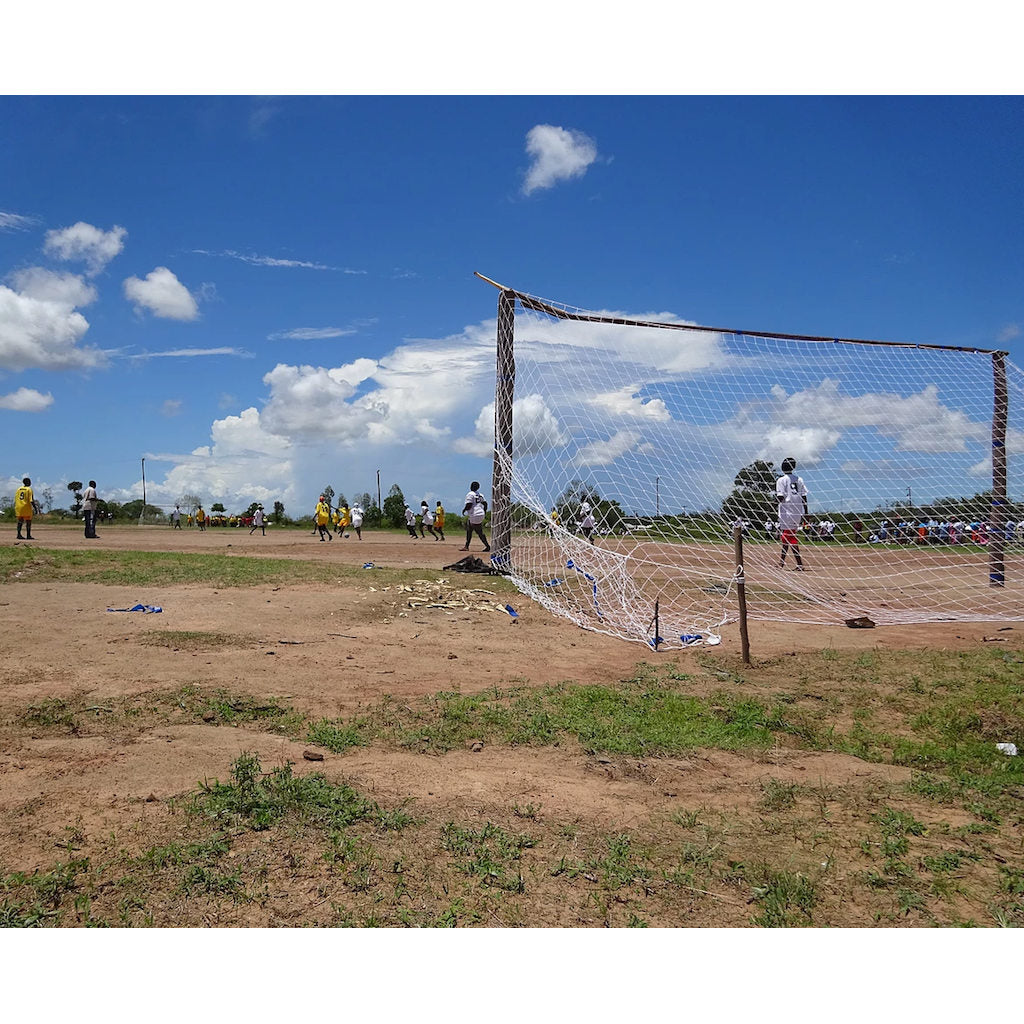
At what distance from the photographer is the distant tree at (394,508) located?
123 feet

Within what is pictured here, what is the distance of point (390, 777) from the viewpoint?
3486 mm

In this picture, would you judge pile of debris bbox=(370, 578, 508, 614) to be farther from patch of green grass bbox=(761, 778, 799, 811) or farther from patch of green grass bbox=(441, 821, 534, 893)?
patch of green grass bbox=(441, 821, 534, 893)

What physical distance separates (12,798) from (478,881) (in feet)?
6.95

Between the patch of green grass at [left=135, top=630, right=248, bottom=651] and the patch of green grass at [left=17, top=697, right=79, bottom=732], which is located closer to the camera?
the patch of green grass at [left=17, top=697, right=79, bottom=732]

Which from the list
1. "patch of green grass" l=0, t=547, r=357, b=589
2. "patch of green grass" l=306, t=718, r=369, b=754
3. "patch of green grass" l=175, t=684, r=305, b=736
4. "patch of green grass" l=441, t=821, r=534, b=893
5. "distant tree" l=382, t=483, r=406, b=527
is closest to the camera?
"patch of green grass" l=441, t=821, r=534, b=893

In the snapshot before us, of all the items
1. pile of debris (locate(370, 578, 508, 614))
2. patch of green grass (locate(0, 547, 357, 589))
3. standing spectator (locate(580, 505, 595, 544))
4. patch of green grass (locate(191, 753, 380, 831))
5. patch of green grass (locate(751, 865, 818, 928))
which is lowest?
patch of green grass (locate(751, 865, 818, 928))

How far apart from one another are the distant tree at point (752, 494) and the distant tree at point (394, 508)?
1123 inches

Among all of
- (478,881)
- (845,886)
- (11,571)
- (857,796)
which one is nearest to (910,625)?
(857,796)

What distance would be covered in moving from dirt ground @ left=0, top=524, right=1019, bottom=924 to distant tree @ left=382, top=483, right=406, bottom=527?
2766 cm

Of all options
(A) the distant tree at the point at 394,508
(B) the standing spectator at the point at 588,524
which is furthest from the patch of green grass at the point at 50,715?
(A) the distant tree at the point at 394,508

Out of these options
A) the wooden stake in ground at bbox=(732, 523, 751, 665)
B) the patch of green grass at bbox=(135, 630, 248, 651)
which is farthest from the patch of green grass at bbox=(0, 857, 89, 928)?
the wooden stake in ground at bbox=(732, 523, 751, 665)

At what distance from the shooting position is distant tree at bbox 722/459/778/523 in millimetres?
9000

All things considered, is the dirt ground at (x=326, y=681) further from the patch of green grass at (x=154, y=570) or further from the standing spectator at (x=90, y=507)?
the standing spectator at (x=90, y=507)

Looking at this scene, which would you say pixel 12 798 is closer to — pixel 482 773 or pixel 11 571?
pixel 482 773
